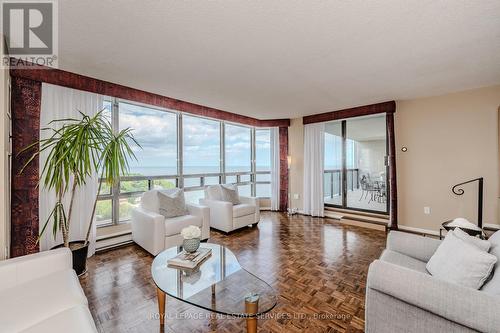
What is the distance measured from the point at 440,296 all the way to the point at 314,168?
4.21 m

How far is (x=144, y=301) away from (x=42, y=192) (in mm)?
1962

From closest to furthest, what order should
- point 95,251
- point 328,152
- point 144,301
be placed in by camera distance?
point 144,301 < point 95,251 < point 328,152

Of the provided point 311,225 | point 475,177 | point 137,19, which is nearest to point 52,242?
point 137,19

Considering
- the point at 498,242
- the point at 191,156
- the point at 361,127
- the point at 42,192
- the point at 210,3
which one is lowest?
the point at 498,242

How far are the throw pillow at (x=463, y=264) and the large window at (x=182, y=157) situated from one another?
391 cm

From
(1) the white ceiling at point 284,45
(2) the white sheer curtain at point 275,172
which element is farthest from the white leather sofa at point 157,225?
(2) the white sheer curtain at point 275,172

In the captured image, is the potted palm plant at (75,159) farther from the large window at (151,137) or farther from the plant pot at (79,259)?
the large window at (151,137)

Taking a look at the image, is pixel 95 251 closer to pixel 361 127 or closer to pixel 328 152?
pixel 328 152

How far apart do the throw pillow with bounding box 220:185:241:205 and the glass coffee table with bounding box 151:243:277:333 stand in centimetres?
228

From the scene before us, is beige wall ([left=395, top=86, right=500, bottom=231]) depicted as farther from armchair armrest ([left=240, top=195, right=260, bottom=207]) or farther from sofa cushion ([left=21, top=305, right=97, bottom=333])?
sofa cushion ([left=21, top=305, right=97, bottom=333])

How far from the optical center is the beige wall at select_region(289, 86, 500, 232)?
3.43 m

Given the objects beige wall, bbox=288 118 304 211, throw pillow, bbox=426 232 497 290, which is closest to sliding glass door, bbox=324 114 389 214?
beige wall, bbox=288 118 304 211

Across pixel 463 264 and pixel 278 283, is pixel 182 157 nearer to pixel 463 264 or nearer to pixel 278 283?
pixel 278 283

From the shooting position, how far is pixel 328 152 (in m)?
5.44
